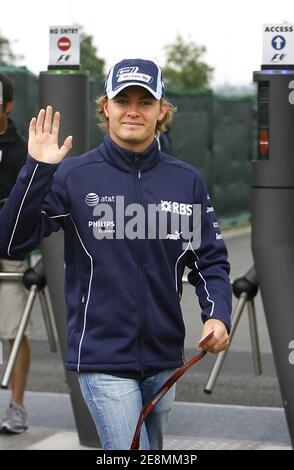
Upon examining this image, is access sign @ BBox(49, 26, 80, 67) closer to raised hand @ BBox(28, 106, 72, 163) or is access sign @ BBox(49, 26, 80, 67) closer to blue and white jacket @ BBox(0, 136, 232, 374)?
blue and white jacket @ BBox(0, 136, 232, 374)

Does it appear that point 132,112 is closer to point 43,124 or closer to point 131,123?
point 131,123

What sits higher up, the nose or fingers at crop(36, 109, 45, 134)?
the nose

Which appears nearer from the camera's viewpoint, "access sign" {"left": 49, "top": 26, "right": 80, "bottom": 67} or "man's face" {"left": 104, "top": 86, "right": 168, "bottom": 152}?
"man's face" {"left": 104, "top": 86, "right": 168, "bottom": 152}

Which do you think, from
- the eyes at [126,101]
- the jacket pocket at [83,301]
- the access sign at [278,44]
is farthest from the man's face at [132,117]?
the access sign at [278,44]

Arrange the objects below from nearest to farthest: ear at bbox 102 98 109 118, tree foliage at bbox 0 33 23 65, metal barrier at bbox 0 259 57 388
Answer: ear at bbox 102 98 109 118 → metal barrier at bbox 0 259 57 388 → tree foliage at bbox 0 33 23 65

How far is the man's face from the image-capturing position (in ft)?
13.5

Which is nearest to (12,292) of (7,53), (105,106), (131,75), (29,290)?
(29,290)

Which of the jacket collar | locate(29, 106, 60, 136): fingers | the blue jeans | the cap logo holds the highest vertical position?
the cap logo

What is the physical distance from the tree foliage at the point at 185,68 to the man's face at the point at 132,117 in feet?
130

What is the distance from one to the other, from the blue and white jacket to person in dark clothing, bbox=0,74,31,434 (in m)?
2.37

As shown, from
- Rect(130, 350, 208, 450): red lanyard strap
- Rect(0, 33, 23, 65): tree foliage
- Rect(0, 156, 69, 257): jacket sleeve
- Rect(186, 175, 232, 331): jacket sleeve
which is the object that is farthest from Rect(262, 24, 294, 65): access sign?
Rect(0, 33, 23, 65): tree foliage

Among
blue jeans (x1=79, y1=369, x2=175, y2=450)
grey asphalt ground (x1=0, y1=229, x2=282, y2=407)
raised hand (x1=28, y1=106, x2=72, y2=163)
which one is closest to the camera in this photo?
raised hand (x1=28, y1=106, x2=72, y2=163)

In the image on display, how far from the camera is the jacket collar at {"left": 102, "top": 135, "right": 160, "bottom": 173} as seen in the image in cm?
413

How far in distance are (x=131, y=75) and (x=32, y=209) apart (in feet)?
1.87
